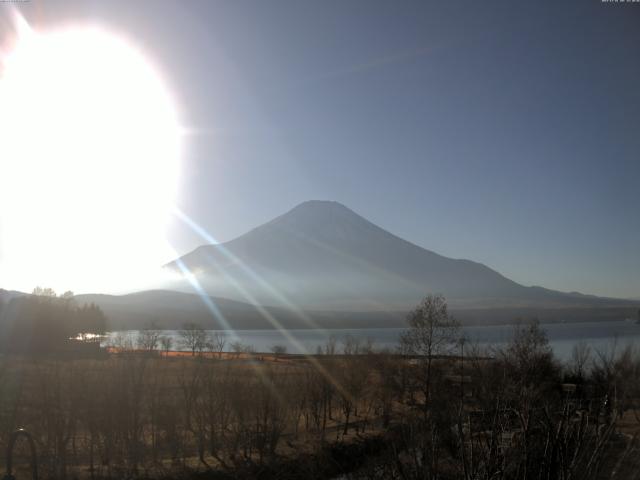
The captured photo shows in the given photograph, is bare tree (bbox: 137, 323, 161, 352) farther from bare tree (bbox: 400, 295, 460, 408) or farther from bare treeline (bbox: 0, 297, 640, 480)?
bare tree (bbox: 400, 295, 460, 408)

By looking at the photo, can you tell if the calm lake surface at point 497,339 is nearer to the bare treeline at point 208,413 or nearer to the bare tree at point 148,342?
the bare tree at point 148,342

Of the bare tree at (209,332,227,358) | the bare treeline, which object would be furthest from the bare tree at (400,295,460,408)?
the bare tree at (209,332,227,358)

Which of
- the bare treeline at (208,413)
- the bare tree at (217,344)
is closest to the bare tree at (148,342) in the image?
the bare tree at (217,344)

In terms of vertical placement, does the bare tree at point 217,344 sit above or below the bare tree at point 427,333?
below

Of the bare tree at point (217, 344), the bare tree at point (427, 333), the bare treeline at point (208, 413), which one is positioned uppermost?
the bare tree at point (427, 333)

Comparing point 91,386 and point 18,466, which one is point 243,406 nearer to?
point 91,386

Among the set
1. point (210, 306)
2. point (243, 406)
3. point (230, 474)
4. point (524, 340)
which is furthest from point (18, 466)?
point (210, 306)

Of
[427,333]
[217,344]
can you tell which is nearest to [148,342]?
[427,333]

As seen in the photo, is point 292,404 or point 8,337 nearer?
point 292,404

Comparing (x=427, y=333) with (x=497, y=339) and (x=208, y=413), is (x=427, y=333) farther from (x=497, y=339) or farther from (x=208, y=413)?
A: (x=497, y=339)

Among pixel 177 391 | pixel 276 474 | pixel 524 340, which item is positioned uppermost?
pixel 524 340

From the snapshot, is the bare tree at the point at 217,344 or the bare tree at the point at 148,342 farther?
the bare tree at the point at 217,344
